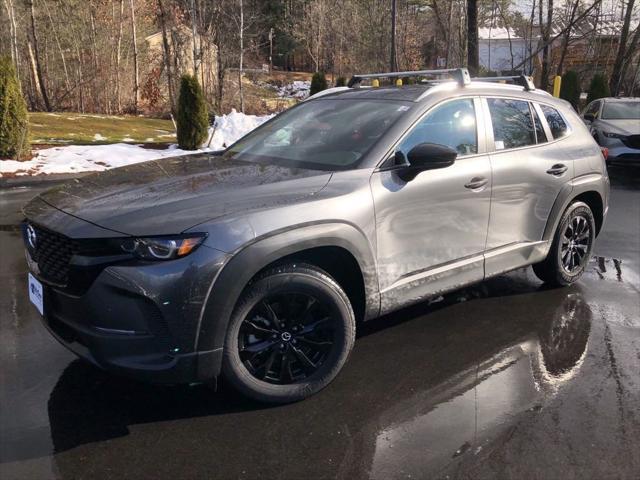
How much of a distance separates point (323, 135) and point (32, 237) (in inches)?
76.4

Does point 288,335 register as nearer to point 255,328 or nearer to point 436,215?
point 255,328

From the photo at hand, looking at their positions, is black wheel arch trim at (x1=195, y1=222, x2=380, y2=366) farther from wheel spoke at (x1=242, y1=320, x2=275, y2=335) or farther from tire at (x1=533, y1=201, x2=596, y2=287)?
tire at (x1=533, y1=201, x2=596, y2=287)

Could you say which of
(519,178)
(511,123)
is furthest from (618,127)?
(519,178)

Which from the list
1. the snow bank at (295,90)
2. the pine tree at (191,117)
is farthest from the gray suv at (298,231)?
the snow bank at (295,90)

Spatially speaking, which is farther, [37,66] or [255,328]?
[37,66]

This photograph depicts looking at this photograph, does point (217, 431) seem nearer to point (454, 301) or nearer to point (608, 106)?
point (454, 301)

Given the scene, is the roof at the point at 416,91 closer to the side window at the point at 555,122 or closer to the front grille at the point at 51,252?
the side window at the point at 555,122

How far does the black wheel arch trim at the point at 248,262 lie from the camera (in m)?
2.88

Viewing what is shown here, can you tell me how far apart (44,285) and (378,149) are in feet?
6.69

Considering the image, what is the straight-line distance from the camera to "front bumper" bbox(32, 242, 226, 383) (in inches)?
110

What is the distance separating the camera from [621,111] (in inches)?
523

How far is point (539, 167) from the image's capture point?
182 inches

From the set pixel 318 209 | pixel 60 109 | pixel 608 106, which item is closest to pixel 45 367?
pixel 318 209

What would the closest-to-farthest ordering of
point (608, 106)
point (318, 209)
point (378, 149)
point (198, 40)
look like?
point (318, 209), point (378, 149), point (608, 106), point (198, 40)
